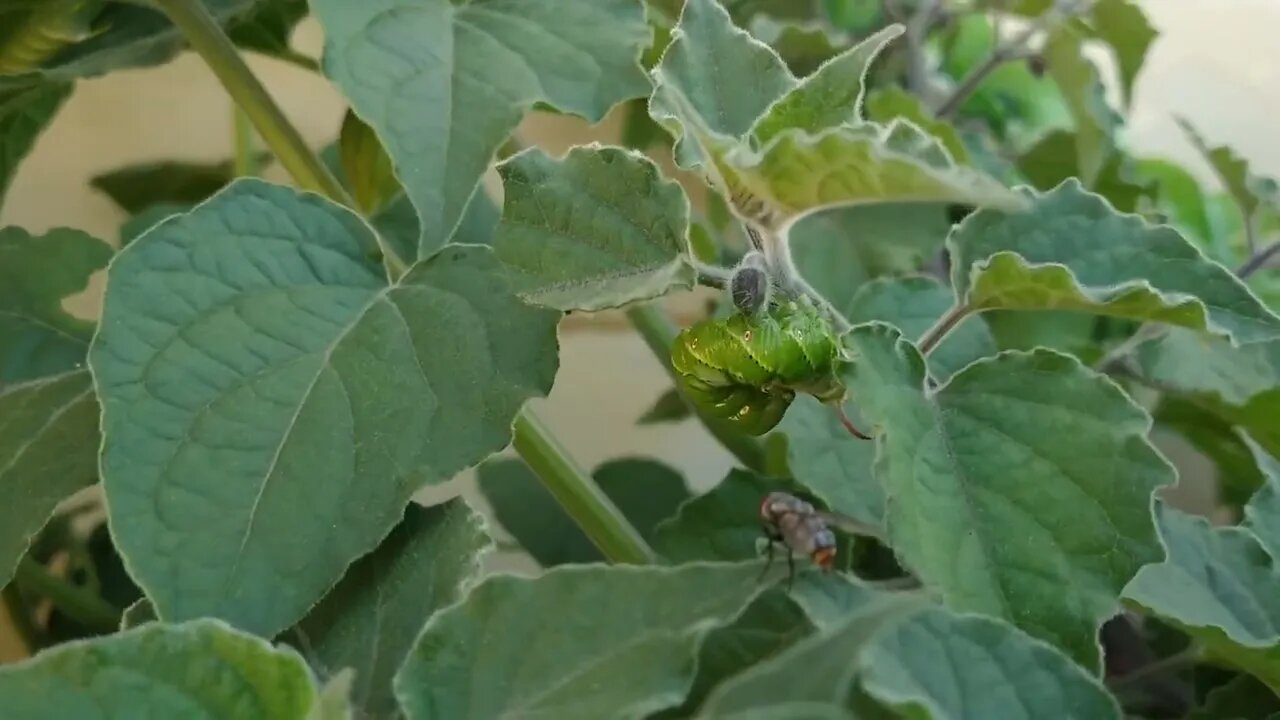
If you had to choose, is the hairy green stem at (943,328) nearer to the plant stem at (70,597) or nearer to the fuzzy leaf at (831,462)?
the fuzzy leaf at (831,462)

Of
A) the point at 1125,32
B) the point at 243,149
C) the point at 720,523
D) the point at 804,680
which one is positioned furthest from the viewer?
the point at 243,149

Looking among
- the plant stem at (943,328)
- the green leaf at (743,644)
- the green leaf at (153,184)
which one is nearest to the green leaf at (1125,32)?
the plant stem at (943,328)

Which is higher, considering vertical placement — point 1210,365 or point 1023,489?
point 1023,489

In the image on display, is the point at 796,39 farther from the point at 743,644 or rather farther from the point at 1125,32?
the point at 743,644

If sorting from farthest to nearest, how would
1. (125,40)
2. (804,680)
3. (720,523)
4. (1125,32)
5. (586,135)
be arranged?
1. (586,135)
2. (1125,32)
3. (125,40)
4. (720,523)
5. (804,680)

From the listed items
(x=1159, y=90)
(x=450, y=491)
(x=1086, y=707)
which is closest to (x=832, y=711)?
(x=1086, y=707)

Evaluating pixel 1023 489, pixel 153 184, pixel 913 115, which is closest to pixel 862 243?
pixel 913 115

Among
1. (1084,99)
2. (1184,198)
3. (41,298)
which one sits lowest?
(1184,198)

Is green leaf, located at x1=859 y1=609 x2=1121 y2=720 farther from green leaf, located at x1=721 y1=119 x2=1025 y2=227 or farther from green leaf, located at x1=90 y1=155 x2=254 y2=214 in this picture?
→ green leaf, located at x1=90 y1=155 x2=254 y2=214

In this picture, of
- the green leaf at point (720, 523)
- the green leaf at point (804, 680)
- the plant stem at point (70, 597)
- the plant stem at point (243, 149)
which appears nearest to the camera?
the green leaf at point (804, 680)
